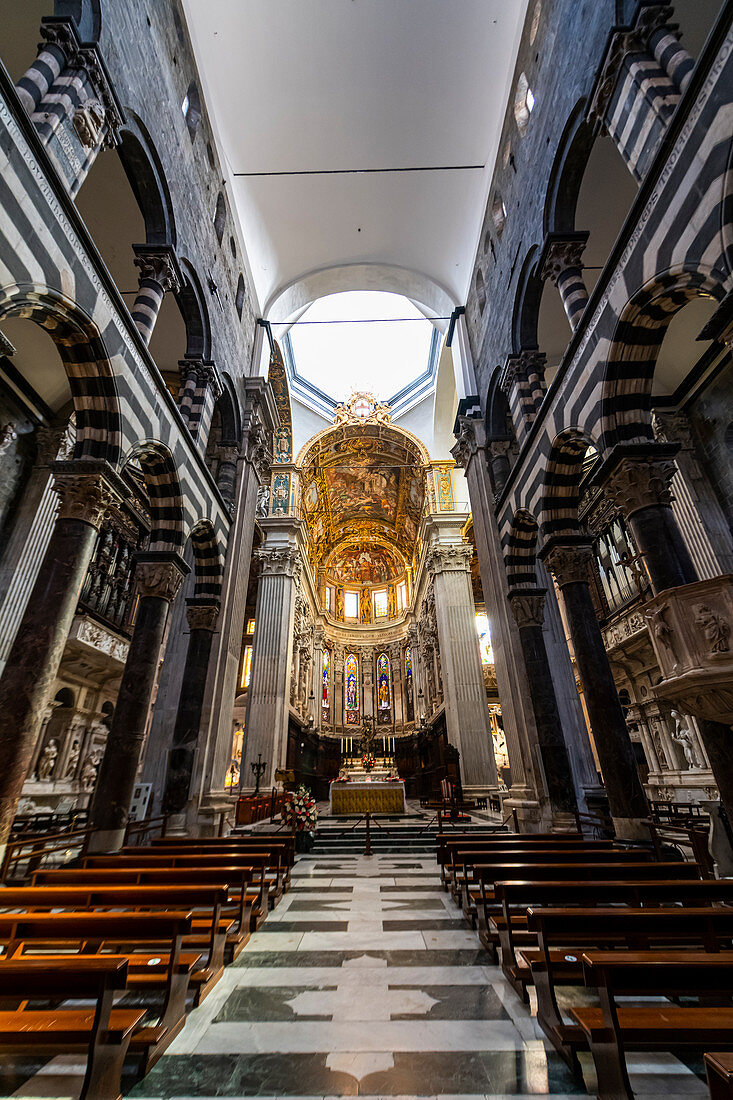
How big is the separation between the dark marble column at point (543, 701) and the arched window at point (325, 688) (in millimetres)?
19540

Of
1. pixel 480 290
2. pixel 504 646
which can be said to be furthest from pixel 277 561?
pixel 480 290

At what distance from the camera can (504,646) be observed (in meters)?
10.0

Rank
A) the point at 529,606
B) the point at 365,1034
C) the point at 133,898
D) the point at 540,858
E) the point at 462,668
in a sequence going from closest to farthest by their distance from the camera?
1. the point at 365,1034
2. the point at 133,898
3. the point at 540,858
4. the point at 529,606
5. the point at 462,668

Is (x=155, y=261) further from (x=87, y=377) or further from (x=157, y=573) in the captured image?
(x=157, y=573)

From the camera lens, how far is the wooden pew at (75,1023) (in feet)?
5.69

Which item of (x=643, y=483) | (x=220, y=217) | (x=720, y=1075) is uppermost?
(x=220, y=217)

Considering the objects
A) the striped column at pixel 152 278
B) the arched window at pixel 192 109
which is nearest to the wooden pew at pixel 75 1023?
the striped column at pixel 152 278

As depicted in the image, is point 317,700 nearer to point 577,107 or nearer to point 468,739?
point 468,739

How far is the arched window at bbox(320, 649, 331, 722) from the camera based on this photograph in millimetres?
27681

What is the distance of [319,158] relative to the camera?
1271 centimetres

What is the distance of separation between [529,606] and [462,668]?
850cm

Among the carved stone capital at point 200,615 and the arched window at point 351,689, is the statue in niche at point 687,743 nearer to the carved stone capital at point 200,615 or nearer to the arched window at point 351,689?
the carved stone capital at point 200,615

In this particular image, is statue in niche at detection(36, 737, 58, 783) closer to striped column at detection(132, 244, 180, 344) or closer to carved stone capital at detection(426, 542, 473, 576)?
striped column at detection(132, 244, 180, 344)

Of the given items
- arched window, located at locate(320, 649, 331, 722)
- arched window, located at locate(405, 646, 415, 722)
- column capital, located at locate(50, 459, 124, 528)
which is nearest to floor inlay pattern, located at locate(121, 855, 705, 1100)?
column capital, located at locate(50, 459, 124, 528)
